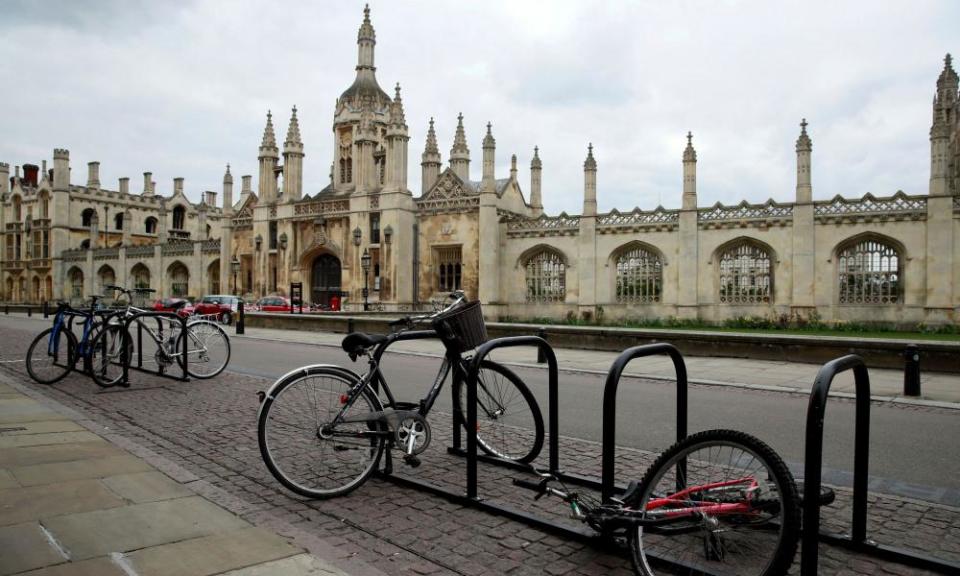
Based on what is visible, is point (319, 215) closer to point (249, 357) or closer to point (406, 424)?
point (249, 357)

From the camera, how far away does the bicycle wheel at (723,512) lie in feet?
9.39

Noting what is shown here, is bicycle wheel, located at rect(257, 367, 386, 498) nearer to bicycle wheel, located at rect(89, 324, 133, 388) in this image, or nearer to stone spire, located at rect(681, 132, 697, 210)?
bicycle wheel, located at rect(89, 324, 133, 388)

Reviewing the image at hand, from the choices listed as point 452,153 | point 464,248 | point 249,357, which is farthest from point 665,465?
point 452,153

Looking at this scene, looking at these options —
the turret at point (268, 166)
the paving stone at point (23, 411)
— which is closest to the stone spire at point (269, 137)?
the turret at point (268, 166)

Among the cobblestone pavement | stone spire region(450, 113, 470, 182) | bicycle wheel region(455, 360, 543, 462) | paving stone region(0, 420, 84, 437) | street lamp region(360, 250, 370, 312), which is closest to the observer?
the cobblestone pavement

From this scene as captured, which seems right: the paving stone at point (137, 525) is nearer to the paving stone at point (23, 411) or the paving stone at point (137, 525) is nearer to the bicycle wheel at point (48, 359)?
the paving stone at point (23, 411)

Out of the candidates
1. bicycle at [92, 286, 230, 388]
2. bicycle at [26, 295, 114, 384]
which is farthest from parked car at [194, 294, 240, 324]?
bicycle at [92, 286, 230, 388]

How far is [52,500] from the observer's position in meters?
4.22

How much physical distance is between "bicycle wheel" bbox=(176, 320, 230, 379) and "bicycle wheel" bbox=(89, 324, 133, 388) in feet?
2.28

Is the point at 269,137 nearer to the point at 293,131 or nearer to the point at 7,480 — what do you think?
the point at 293,131

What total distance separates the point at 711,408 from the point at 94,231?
62.5 metres

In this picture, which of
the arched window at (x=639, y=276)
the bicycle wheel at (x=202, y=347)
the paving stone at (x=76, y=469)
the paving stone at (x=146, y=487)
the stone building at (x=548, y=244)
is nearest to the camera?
the paving stone at (x=146, y=487)

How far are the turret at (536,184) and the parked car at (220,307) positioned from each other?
19302mm

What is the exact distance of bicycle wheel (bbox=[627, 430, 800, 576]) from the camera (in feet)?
9.39
